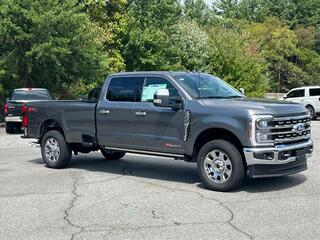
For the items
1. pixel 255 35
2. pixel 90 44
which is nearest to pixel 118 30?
pixel 90 44

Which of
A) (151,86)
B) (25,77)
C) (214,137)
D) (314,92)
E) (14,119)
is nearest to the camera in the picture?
(214,137)

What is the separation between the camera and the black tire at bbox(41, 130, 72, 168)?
36.8 feet

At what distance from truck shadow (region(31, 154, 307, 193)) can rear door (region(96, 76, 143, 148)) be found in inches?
31.5

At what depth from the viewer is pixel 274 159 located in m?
8.30

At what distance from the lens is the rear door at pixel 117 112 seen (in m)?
9.98

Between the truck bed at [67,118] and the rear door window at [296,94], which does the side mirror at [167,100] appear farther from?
the rear door window at [296,94]

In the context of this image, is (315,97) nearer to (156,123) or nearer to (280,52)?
(156,123)

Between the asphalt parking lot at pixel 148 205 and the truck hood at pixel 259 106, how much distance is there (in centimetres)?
127

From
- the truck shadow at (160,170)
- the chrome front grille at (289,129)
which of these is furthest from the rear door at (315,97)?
the chrome front grille at (289,129)

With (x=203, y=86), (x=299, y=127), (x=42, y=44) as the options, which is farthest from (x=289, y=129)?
(x=42, y=44)

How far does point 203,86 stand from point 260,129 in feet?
5.85

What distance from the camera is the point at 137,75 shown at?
10086 millimetres

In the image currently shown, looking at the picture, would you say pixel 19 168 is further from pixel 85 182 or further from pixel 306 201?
pixel 306 201

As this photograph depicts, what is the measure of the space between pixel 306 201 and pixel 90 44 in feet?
78.5
